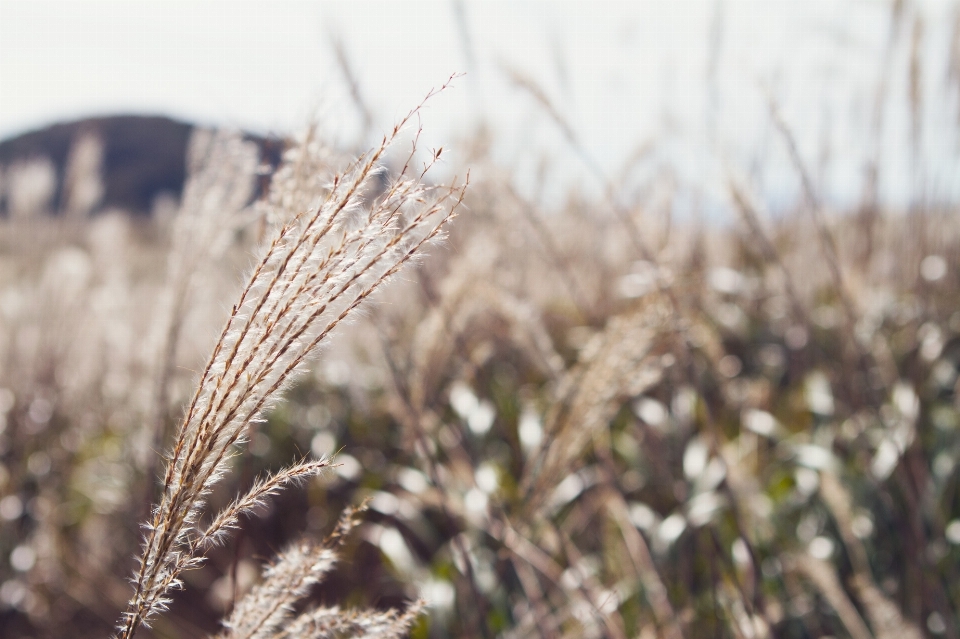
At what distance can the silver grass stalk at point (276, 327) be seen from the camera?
550mm

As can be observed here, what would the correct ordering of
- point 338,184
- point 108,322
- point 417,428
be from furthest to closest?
point 108,322 < point 417,428 < point 338,184

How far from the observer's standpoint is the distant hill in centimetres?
3966

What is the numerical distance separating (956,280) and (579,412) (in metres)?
3.32

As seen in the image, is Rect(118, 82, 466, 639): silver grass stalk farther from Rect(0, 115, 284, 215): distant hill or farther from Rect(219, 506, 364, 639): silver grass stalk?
Rect(0, 115, 284, 215): distant hill

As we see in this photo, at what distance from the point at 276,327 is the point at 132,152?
52806 millimetres

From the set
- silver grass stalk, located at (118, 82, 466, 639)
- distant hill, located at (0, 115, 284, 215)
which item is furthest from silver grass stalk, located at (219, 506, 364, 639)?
distant hill, located at (0, 115, 284, 215)

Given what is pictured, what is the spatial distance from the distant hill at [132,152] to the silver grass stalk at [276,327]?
43.3 meters

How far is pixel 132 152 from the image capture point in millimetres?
45719

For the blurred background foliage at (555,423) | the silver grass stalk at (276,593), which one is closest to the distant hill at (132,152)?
the blurred background foliage at (555,423)

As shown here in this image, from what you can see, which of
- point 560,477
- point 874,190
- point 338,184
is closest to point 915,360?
point 874,190

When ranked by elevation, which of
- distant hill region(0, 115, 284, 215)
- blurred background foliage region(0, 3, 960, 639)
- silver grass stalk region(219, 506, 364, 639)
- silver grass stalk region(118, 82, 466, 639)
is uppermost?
silver grass stalk region(118, 82, 466, 639)

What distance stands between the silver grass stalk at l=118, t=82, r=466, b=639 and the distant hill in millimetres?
43336

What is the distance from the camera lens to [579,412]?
1.23 meters

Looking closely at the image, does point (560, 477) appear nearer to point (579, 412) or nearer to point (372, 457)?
point (579, 412)
